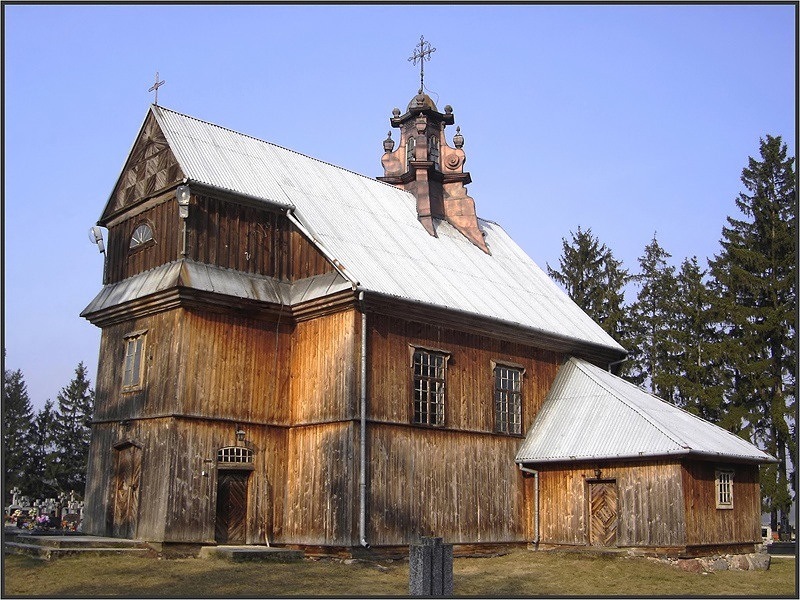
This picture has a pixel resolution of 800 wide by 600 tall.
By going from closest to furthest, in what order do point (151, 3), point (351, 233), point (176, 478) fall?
point (151, 3) < point (176, 478) < point (351, 233)

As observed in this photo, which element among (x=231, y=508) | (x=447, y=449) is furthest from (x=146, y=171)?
(x=447, y=449)

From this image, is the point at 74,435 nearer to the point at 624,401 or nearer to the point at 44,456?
the point at 44,456

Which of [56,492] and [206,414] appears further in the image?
[56,492]

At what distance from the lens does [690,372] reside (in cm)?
4244

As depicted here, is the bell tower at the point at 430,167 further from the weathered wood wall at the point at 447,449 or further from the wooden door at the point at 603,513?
the wooden door at the point at 603,513

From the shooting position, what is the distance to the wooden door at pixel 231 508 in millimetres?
21547

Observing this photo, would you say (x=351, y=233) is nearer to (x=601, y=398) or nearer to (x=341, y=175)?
(x=341, y=175)

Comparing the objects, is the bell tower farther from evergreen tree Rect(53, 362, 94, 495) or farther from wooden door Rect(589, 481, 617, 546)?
evergreen tree Rect(53, 362, 94, 495)

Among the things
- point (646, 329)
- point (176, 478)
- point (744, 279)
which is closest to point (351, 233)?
point (176, 478)

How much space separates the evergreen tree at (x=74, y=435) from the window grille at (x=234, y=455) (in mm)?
35361

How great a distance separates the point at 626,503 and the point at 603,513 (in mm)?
835

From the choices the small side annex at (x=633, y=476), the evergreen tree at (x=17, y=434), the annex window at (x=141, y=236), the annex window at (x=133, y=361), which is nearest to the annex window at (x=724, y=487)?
the small side annex at (x=633, y=476)

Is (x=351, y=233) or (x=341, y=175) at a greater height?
(x=341, y=175)

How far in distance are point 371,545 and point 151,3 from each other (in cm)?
1289
